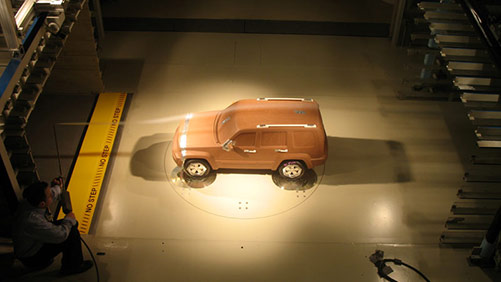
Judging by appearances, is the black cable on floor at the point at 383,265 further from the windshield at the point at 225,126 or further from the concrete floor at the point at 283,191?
the windshield at the point at 225,126

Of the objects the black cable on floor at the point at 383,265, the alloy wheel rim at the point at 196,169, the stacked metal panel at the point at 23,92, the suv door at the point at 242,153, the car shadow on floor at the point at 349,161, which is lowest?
the black cable on floor at the point at 383,265

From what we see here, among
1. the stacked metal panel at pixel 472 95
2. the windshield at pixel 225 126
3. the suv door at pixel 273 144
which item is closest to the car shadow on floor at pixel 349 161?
the suv door at pixel 273 144

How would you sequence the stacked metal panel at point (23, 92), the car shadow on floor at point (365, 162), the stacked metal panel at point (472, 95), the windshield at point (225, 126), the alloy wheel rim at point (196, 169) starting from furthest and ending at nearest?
the car shadow on floor at point (365, 162), the alloy wheel rim at point (196, 169), the windshield at point (225, 126), the stacked metal panel at point (472, 95), the stacked metal panel at point (23, 92)

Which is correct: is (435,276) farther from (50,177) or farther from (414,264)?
(50,177)

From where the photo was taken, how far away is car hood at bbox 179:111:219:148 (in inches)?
351

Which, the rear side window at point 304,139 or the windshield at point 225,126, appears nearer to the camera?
the rear side window at point 304,139

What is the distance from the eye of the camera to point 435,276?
7.79 meters

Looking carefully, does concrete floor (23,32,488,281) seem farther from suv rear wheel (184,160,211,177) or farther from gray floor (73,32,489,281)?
suv rear wheel (184,160,211,177)

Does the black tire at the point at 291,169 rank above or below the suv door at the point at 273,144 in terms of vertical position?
below

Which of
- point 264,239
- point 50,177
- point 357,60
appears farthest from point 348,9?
point 50,177

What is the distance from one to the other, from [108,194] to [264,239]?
3009 millimetres

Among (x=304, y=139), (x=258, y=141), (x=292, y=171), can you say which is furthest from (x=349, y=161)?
(x=258, y=141)

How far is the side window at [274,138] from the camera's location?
875cm

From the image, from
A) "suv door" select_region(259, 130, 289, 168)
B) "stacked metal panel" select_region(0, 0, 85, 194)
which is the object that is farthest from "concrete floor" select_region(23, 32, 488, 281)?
"stacked metal panel" select_region(0, 0, 85, 194)
